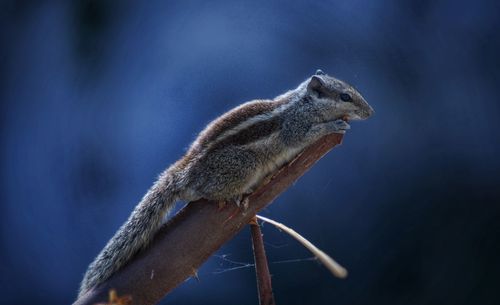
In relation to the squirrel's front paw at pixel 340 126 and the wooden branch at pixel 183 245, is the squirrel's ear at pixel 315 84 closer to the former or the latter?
the squirrel's front paw at pixel 340 126

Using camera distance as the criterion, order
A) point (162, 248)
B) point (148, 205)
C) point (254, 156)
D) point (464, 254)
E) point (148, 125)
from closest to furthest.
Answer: point (162, 248) → point (148, 205) → point (254, 156) → point (464, 254) → point (148, 125)

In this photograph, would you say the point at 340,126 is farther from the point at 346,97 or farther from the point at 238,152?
the point at 238,152

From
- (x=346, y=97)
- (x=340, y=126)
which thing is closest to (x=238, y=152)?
(x=340, y=126)

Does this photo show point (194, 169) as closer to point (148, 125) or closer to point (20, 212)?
point (148, 125)

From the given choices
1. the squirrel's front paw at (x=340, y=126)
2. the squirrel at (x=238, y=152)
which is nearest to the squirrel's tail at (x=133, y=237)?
the squirrel at (x=238, y=152)

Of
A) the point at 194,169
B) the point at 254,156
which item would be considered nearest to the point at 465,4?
the point at 254,156
